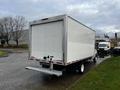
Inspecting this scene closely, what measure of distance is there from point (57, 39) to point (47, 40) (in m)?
0.86

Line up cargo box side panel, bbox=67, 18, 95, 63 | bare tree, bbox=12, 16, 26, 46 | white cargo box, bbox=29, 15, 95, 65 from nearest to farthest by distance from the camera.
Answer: white cargo box, bbox=29, 15, 95, 65
cargo box side panel, bbox=67, 18, 95, 63
bare tree, bbox=12, 16, 26, 46

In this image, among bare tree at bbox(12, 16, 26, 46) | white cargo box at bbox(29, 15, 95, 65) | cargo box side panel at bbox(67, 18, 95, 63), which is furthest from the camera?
bare tree at bbox(12, 16, 26, 46)

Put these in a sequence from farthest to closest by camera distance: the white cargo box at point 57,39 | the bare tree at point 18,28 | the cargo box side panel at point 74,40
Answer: the bare tree at point 18,28 → the cargo box side panel at point 74,40 → the white cargo box at point 57,39

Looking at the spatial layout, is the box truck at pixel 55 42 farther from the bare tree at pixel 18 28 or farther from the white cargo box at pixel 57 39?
the bare tree at pixel 18 28

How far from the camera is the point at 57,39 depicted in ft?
32.3

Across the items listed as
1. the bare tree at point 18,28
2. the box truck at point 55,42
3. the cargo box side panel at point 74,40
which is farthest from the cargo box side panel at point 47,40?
the bare tree at point 18,28

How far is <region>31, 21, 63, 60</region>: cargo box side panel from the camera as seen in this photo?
9.78 m

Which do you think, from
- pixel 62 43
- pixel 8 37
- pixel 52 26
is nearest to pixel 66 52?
pixel 62 43

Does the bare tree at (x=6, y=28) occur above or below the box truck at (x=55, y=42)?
above

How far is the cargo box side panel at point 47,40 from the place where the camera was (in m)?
9.78

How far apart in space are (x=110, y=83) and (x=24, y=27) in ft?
215

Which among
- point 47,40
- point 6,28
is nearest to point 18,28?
point 6,28

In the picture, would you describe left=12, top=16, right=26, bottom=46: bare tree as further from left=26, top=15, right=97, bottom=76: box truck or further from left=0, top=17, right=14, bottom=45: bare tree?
left=26, top=15, right=97, bottom=76: box truck

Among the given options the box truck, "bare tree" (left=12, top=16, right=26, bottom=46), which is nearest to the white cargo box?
the box truck
